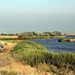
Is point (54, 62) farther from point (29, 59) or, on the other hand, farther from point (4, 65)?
point (4, 65)

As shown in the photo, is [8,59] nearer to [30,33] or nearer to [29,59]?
[29,59]

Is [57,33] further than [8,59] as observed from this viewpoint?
Yes

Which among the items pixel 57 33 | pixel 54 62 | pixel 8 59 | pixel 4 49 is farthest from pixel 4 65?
pixel 57 33

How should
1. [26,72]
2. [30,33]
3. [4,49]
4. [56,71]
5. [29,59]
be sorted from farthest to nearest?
1. [30,33]
2. [4,49]
3. [29,59]
4. [56,71]
5. [26,72]

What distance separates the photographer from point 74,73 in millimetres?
12484

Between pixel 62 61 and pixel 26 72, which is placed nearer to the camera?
pixel 26 72

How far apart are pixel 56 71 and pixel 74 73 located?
1.44 metres

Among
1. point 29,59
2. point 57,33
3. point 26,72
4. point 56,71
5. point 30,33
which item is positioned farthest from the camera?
point 57,33

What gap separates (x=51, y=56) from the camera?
52.1 feet

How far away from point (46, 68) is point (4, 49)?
17872 millimetres

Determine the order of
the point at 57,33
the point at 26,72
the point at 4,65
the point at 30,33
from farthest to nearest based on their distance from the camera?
the point at 57,33 → the point at 30,33 → the point at 4,65 → the point at 26,72

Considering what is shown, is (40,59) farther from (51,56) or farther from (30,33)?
(30,33)

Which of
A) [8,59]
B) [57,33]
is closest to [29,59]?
[8,59]

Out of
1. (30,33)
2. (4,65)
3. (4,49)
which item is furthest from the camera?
(30,33)
